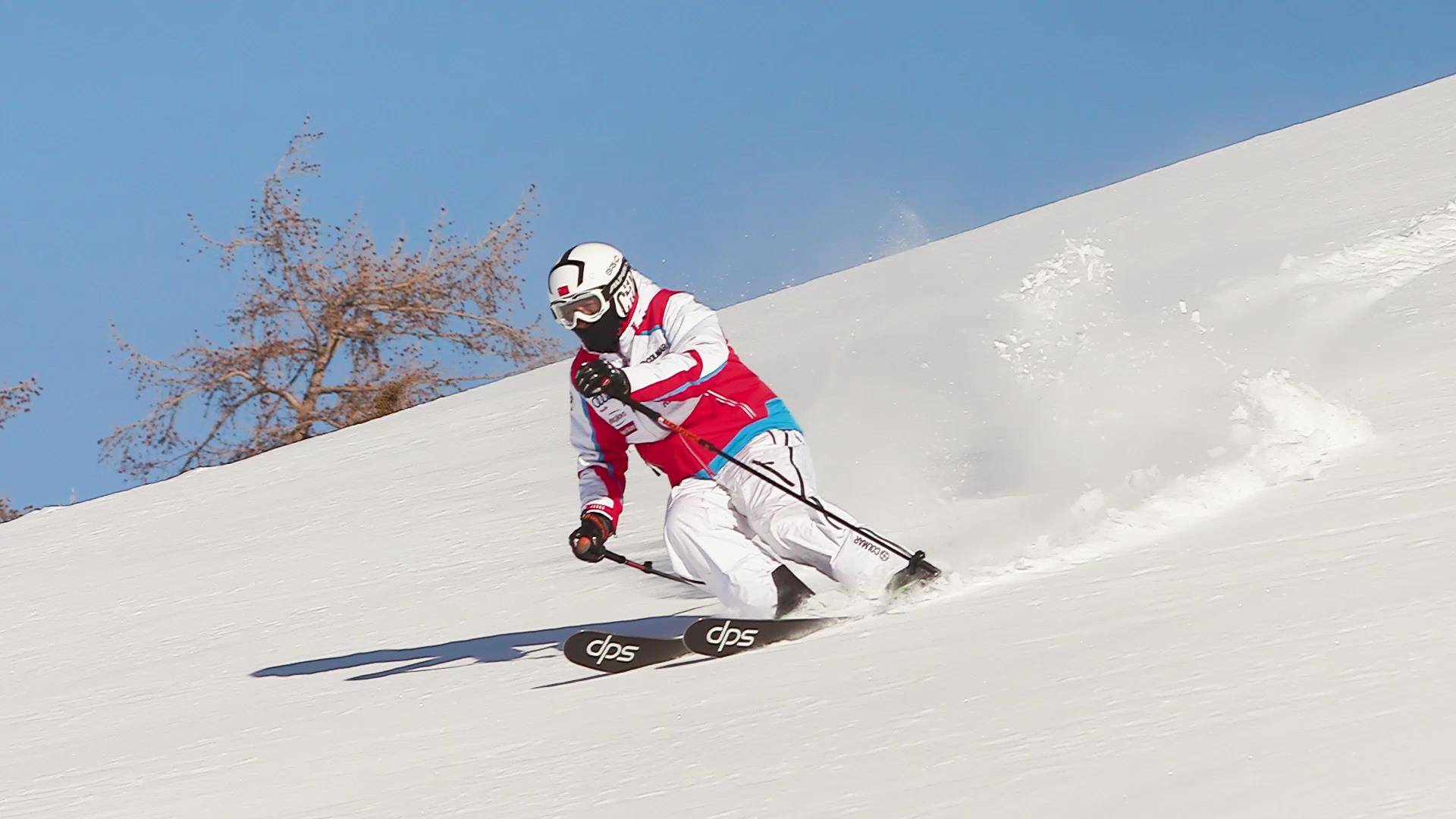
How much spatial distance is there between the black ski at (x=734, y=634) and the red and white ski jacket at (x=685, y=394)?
49 cm

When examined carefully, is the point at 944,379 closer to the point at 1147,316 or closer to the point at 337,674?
the point at 1147,316

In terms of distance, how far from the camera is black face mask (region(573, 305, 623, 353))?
4.79 metres

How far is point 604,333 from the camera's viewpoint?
4812mm

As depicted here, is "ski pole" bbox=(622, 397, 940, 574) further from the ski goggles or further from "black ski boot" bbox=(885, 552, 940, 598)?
the ski goggles

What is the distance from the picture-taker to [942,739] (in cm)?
299

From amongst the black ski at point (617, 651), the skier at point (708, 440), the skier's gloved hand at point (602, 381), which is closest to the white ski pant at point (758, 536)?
the skier at point (708, 440)

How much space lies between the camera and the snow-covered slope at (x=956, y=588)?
2809 mm

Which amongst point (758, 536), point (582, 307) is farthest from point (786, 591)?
point (582, 307)

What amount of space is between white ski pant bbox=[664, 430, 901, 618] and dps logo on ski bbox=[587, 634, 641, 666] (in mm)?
290

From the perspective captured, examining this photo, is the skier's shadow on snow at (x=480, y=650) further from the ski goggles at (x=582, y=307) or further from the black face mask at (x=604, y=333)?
the ski goggles at (x=582, y=307)

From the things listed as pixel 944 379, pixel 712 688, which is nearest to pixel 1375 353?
pixel 944 379

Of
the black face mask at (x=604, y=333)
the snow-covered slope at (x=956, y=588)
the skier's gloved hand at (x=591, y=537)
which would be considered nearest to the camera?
the snow-covered slope at (x=956, y=588)

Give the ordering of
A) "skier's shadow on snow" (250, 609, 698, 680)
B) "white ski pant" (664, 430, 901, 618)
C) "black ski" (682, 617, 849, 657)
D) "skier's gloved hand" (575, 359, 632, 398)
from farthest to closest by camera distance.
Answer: "skier's shadow on snow" (250, 609, 698, 680)
"white ski pant" (664, 430, 901, 618)
"black ski" (682, 617, 849, 657)
"skier's gloved hand" (575, 359, 632, 398)

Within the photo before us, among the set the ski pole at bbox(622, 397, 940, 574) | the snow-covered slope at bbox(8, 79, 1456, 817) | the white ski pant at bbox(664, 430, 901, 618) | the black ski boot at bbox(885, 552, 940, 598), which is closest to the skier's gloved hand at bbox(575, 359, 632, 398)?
the ski pole at bbox(622, 397, 940, 574)
